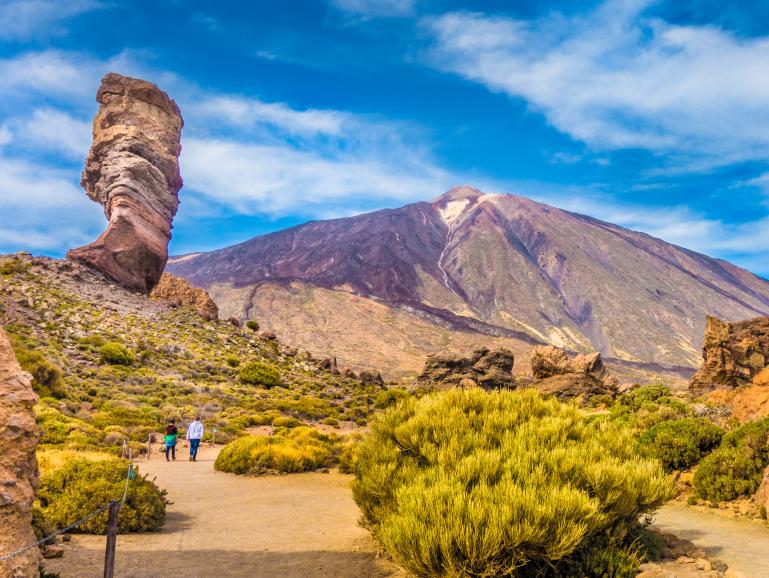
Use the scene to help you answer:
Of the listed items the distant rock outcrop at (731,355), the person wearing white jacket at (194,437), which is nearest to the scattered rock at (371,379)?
the distant rock outcrop at (731,355)

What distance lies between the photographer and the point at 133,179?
4753 centimetres

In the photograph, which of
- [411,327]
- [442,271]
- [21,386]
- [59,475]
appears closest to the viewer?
[21,386]

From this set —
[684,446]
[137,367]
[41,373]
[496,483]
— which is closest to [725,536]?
[684,446]

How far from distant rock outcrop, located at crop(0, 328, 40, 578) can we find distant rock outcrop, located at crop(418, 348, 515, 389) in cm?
3400

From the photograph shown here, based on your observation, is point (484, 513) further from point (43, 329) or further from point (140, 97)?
point (140, 97)

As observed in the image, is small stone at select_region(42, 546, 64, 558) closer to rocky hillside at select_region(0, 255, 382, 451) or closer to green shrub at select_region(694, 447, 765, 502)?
rocky hillside at select_region(0, 255, 382, 451)

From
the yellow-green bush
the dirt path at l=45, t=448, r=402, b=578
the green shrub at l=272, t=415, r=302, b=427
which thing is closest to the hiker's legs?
the dirt path at l=45, t=448, r=402, b=578

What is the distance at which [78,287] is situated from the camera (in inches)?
1692

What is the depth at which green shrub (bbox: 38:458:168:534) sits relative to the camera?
8242 millimetres

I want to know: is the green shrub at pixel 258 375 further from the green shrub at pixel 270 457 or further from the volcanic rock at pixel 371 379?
the green shrub at pixel 270 457

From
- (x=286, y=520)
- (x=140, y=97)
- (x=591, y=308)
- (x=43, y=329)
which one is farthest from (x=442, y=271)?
(x=286, y=520)

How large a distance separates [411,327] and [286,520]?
100m

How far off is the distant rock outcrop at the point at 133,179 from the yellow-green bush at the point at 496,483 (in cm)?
4459

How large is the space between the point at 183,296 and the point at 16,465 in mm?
53158
